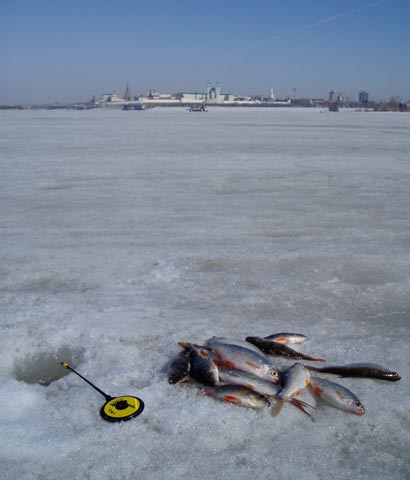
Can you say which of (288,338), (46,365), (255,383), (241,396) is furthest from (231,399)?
(46,365)

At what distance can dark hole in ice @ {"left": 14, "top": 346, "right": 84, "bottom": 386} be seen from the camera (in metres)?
2.90

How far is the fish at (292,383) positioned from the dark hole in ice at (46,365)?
135 cm

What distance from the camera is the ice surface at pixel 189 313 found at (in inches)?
86.8

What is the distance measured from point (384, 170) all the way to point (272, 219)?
5615mm

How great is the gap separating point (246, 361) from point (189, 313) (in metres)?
0.99

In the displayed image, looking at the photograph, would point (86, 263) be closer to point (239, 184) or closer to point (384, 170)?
point (239, 184)

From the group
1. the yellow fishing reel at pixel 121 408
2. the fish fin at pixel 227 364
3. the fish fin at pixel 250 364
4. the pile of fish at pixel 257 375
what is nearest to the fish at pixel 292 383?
the pile of fish at pixel 257 375

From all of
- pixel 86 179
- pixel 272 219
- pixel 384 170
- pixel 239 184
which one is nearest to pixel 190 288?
pixel 272 219

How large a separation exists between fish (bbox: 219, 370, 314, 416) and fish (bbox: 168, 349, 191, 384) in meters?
0.22

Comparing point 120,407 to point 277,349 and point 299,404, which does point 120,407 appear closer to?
point 299,404

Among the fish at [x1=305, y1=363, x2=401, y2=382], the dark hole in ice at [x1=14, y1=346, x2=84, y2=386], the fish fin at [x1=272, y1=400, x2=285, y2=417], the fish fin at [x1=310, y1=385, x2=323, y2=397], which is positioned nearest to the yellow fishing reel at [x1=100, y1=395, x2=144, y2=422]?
the dark hole in ice at [x1=14, y1=346, x2=84, y2=386]

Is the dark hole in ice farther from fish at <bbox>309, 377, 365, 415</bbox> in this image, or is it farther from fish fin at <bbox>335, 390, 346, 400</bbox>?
fish fin at <bbox>335, 390, 346, 400</bbox>

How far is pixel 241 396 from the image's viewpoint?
2.46 metres

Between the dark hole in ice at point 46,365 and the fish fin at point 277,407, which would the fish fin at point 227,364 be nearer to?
the fish fin at point 277,407
